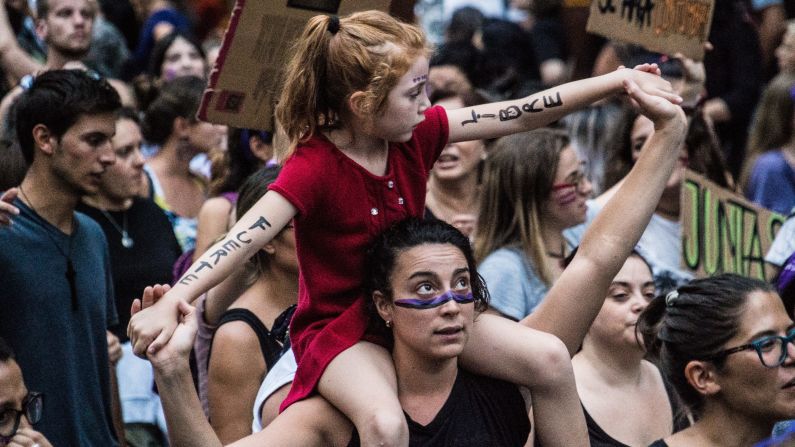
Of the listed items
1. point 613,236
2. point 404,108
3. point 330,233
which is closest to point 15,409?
point 330,233

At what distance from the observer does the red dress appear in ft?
12.7

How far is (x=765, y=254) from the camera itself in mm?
6547

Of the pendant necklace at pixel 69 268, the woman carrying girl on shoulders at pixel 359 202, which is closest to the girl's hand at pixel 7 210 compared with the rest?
the pendant necklace at pixel 69 268

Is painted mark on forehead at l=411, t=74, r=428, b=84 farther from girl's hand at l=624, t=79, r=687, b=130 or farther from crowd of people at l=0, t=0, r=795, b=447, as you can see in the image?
girl's hand at l=624, t=79, r=687, b=130

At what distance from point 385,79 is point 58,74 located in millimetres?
2226

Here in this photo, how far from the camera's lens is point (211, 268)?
144 inches

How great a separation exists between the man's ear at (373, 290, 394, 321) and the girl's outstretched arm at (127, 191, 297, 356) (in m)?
0.33

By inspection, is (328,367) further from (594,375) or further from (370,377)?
(594,375)

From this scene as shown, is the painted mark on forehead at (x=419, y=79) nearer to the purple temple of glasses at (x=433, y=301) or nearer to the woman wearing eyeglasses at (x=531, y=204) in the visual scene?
the purple temple of glasses at (x=433, y=301)

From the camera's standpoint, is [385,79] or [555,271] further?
[555,271]

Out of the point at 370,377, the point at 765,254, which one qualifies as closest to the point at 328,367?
the point at 370,377

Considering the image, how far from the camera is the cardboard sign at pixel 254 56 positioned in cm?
489

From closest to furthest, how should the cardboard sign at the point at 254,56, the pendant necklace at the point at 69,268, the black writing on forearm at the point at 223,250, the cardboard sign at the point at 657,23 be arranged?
the black writing on forearm at the point at 223,250
the cardboard sign at the point at 254,56
the pendant necklace at the point at 69,268
the cardboard sign at the point at 657,23

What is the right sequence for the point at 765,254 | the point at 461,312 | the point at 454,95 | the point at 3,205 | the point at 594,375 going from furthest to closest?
the point at 454,95 → the point at 765,254 → the point at 594,375 → the point at 3,205 → the point at 461,312
